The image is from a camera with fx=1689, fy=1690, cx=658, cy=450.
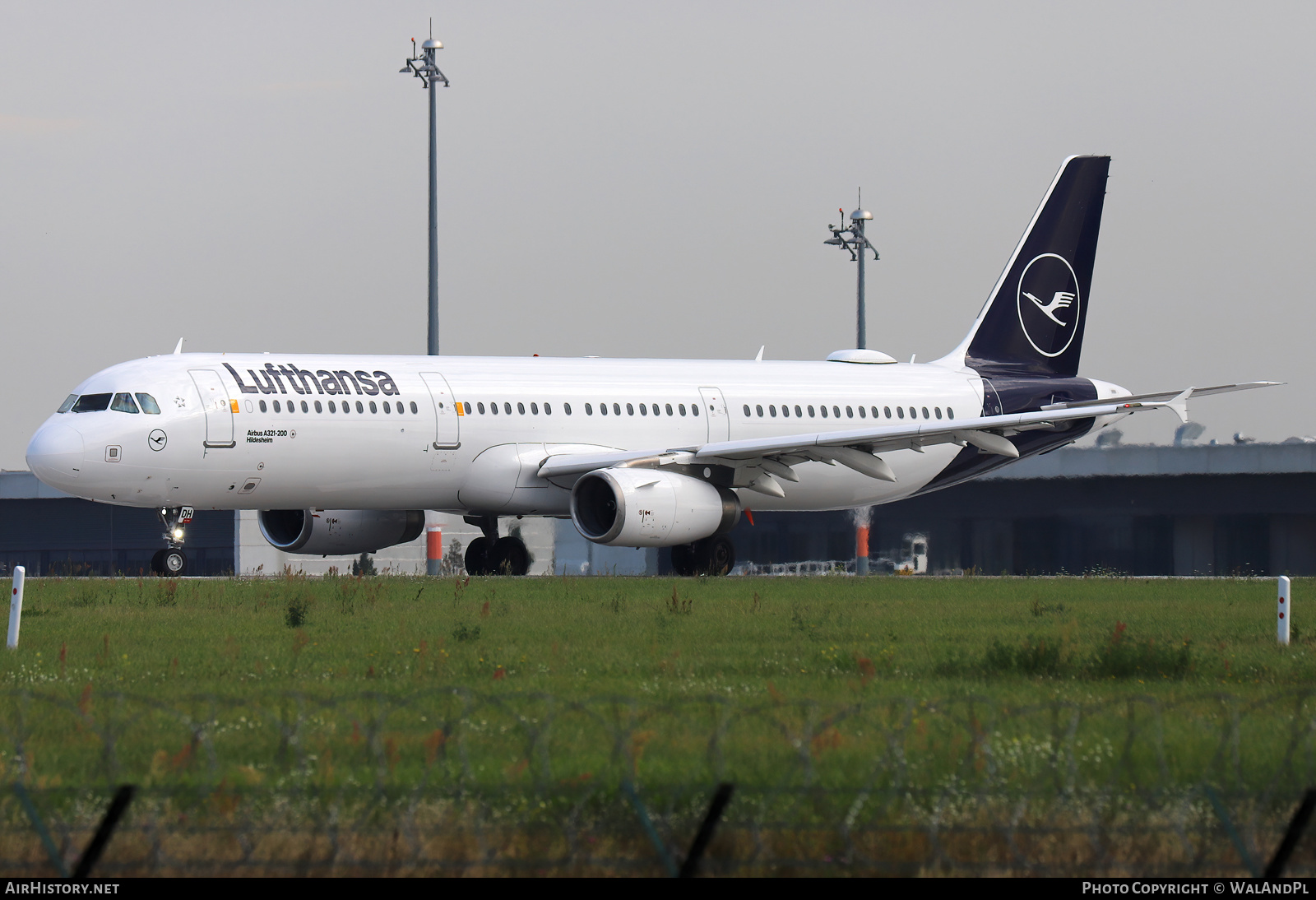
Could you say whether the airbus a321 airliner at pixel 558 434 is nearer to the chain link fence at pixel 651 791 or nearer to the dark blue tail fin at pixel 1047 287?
the dark blue tail fin at pixel 1047 287

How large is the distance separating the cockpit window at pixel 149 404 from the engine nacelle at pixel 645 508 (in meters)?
7.06

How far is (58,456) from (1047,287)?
2192 centimetres

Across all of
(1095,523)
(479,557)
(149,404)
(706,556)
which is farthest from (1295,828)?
(1095,523)

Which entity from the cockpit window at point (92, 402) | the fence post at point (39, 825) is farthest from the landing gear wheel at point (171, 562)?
the fence post at point (39, 825)

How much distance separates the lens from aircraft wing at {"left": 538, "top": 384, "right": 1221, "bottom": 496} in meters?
29.9

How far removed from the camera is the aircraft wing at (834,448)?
98.1 feet

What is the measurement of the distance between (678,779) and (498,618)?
36.7 feet

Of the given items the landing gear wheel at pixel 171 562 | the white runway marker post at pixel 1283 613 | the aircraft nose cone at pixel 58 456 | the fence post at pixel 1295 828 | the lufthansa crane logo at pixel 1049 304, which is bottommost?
the fence post at pixel 1295 828

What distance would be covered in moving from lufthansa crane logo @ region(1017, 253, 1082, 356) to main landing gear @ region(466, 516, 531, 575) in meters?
12.7

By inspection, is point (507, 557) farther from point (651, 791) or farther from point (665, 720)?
point (651, 791)

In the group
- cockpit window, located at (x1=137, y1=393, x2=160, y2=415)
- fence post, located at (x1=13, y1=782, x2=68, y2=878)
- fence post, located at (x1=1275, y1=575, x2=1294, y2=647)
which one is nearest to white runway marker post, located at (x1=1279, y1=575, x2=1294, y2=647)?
fence post, located at (x1=1275, y1=575, x2=1294, y2=647)

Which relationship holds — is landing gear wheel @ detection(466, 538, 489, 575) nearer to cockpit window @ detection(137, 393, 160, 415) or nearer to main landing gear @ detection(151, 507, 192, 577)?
main landing gear @ detection(151, 507, 192, 577)
